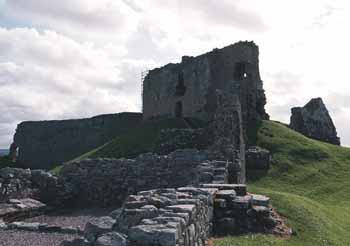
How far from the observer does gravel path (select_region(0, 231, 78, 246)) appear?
13961 millimetres

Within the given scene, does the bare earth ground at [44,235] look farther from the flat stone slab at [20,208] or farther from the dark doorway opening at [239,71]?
the dark doorway opening at [239,71]

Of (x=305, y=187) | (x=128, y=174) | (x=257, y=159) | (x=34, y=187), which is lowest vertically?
(x=34, y=187)

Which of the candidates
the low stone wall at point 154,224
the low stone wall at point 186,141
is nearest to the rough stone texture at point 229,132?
the low stone wall at point 186,141

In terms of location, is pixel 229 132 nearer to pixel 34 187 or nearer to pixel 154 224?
pixel 34 187

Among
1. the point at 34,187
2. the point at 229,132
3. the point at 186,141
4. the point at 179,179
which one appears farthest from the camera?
the point at 186,141

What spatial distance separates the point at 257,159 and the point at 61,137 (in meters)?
41.9

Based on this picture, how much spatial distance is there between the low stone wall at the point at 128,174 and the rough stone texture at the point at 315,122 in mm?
27879

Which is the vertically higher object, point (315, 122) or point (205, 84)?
point (205, 84)

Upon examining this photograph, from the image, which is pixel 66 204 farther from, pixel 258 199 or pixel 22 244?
pixel 258 199

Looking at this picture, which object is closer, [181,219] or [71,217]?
[181,219]

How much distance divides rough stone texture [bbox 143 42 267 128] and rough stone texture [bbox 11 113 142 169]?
23.2 ft

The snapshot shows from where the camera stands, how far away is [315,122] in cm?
4834

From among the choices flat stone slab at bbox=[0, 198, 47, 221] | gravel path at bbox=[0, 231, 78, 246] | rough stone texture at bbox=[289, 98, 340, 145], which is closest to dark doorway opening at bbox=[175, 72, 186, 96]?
rough stone texture at bbox=[289, 98, 340, 145]

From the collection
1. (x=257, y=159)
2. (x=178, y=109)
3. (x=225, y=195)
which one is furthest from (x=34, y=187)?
(x=178, y=109)
